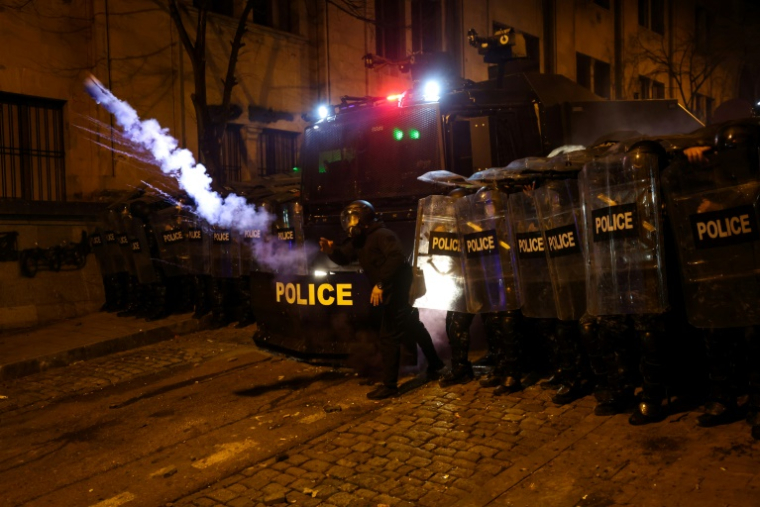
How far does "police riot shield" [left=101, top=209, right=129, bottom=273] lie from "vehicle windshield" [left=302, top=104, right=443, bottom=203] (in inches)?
183

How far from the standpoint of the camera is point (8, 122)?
13.2 meters

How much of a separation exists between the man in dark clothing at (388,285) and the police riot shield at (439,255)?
210mm

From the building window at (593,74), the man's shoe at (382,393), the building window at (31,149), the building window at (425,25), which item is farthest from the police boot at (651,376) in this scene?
the building window at (593,74)

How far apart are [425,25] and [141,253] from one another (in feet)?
41.4

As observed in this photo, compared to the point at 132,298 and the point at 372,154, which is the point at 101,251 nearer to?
the point at 132,298

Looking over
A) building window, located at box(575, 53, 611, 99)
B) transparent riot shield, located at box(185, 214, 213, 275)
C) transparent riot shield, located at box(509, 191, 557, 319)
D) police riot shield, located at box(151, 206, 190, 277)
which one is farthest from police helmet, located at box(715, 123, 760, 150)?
building window, located at box(575, 53, 611, 99)

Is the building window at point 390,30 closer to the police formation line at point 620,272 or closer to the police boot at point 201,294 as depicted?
the police boot at point 201,294

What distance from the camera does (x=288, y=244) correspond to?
9.99m

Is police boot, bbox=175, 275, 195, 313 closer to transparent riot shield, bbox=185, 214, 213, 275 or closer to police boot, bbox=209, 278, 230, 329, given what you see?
transparent riot shield, bbox=185, 214, 213, 275

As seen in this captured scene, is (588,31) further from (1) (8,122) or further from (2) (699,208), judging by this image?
(2) (699,208)

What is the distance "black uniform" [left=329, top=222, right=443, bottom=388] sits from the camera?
6.83 meters

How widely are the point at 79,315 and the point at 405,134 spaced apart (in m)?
8.25

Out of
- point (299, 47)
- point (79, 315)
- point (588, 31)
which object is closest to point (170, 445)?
point (79, 315)

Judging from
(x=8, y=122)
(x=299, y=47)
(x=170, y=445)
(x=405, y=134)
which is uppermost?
(x=299, y=47)
